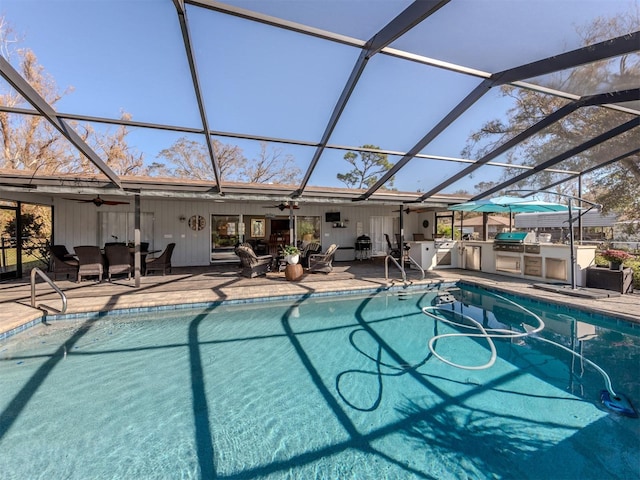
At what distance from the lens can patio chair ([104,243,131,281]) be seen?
756 centimetres

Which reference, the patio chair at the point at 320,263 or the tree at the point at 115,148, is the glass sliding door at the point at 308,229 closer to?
the patio chair at the point at 320,263

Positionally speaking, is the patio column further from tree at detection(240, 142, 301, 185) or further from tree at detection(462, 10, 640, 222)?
tree at detection(462, 10, 640, 222)

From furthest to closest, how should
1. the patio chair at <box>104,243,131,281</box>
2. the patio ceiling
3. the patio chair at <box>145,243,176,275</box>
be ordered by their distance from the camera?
the patio chair at <box>145,243,176,275</box> < the patio chair at <box>104,243,131,281</box> < the patio ceiling

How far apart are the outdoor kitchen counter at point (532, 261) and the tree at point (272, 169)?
6724mm

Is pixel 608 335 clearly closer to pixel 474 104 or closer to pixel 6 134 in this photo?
pixel 474 104

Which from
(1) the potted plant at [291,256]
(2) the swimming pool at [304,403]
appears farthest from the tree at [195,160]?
(2) the swimming pool at [304,403]

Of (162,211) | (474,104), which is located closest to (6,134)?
(162,211)

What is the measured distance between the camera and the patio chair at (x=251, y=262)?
26.8ft

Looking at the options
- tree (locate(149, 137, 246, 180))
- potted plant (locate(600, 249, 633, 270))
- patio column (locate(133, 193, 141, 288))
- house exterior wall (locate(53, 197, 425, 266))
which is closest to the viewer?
tree (locate(149, 137, 246, 180))

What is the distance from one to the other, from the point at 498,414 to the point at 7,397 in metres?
5.23

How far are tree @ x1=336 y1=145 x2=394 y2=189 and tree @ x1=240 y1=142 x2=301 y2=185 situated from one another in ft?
4.36

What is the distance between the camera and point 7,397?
Answer: 314cm

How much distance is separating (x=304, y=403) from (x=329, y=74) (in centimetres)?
474

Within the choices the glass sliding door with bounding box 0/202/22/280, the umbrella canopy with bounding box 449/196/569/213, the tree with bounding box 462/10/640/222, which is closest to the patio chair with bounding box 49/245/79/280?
the glass sliding door with bounding box 0/202/22/280
